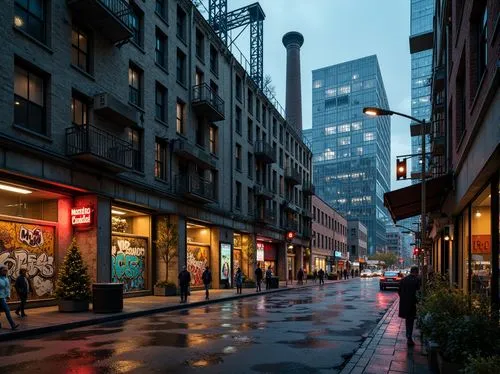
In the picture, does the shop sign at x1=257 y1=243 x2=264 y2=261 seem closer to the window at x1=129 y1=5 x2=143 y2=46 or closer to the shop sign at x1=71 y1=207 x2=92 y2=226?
the window at x1=129 y1=5 x2=143 y2=46

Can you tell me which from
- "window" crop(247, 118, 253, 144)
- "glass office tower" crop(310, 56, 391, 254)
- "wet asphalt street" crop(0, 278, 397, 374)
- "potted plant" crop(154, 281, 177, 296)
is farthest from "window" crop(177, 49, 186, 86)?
"glass office tower" crop(310, 56, 391, 254)

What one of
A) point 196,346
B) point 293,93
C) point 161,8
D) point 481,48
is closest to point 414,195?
point 481,48

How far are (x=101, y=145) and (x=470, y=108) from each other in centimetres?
1472

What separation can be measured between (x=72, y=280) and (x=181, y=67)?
55.6 feet

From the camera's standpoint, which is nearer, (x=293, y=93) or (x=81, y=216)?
(x=81, y=216)

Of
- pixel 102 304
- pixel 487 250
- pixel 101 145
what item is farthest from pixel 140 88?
pixel 487 250

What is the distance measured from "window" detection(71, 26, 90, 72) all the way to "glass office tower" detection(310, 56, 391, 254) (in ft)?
442

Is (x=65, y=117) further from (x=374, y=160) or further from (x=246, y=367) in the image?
(x=374, y=160)

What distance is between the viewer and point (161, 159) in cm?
2781

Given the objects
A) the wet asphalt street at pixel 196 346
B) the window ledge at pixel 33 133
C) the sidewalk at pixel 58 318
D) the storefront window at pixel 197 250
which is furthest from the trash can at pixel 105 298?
the storefront window at pixel 197 250

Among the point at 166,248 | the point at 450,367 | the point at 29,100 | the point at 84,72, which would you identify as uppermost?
the point at 84,72

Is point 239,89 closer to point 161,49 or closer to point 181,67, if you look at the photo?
point 181,67

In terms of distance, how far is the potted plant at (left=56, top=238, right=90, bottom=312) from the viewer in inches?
704

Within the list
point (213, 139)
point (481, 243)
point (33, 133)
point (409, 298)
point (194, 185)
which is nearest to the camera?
point (409, 298)
